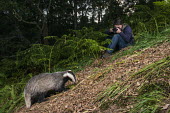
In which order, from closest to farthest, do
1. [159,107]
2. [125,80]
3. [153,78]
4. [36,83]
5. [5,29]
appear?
[159,107]
[153,78]
[125,80]
[36,83]
[5,29]

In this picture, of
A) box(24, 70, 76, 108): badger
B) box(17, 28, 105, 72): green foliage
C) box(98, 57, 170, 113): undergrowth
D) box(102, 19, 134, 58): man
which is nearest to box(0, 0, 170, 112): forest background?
box(17, 28, 105, 72): green foliage

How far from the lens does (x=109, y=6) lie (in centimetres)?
981

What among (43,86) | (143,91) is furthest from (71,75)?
(143,91)

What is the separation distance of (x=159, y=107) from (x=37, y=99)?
257 centimetres

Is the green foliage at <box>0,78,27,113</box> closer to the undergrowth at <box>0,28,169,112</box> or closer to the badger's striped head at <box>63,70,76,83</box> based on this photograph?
the undergrowth at <box>0,28,169,112</box>

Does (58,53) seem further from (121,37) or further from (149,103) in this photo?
(149,103)

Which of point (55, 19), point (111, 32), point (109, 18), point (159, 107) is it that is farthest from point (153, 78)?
point (55, 19)

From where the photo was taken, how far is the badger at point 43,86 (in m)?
3.39

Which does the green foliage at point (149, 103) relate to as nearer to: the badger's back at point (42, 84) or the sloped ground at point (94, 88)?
the sloped ground at point (94, 88)

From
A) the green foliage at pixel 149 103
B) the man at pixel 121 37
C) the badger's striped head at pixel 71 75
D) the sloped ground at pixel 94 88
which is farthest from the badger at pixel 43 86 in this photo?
the man at pixel 121 37

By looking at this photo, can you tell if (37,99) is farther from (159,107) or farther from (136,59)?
(159,107)

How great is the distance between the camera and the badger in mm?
3391

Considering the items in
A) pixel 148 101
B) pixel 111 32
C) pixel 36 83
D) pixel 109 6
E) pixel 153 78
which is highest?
pixel 109 6

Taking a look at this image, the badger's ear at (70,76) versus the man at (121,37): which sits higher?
the man at (121,37)
